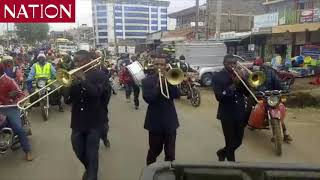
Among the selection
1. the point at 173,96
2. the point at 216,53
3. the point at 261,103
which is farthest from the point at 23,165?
the point at 216,53

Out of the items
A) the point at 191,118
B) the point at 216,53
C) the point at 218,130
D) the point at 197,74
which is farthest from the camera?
the point at 216,53

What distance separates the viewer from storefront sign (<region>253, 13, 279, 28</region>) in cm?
Answer: 2483

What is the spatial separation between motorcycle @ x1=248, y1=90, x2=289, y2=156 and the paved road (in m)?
0.27

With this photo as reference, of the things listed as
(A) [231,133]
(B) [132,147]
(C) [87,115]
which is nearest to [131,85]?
(B) [132,147]

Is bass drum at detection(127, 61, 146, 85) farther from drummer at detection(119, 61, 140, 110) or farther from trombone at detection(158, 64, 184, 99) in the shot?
trombone at detection(158, 64, 184, 99)

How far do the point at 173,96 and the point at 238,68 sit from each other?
107cm

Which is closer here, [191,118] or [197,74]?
[191,118]

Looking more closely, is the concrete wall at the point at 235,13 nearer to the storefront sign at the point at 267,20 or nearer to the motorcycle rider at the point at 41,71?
the storefront sign at the point at 267,20

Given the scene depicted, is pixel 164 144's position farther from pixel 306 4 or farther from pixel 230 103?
pixel 306 4

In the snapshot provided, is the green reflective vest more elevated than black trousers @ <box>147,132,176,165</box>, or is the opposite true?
the green reflective vest

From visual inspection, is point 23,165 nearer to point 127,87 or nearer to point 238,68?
point 238,68

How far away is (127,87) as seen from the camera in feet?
43.7

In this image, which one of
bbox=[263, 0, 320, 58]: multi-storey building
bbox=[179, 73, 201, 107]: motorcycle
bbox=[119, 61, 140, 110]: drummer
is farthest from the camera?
bbox=[263, 0, 320, 58]: multi-storey building

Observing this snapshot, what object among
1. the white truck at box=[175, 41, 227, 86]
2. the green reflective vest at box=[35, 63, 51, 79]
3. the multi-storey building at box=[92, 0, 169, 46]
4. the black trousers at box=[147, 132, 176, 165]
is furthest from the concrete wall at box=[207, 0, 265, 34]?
the multi-storey building at box=[92, 0, 169, 46]
